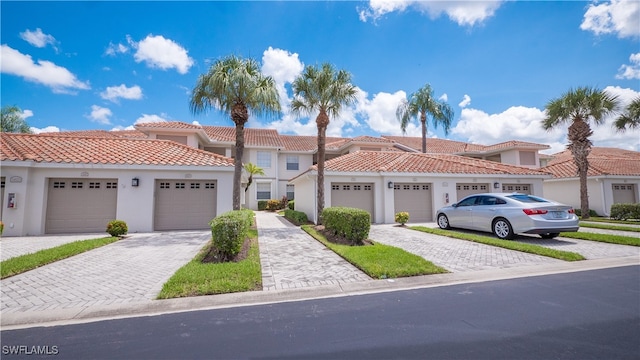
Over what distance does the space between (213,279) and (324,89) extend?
9776mm

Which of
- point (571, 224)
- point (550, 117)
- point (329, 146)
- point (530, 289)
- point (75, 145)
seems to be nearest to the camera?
point (530, 289)

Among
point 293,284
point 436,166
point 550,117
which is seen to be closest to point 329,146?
point 436,166

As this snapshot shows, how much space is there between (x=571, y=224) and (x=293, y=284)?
941cm

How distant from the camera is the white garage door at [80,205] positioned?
12.0 meters

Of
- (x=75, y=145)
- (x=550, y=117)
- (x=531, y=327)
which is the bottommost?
(x=531, y=327)

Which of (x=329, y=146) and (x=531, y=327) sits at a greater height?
(x=329, y=146)

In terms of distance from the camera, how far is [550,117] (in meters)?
18.0

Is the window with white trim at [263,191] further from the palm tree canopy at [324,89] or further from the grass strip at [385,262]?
the grass strip at [385,262]

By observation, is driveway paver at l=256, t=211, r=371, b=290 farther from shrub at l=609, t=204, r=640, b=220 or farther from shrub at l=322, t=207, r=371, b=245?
shrub at l=609, t=204, r=640, b=220

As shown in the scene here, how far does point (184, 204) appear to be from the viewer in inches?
519

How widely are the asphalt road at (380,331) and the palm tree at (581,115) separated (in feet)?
56.4

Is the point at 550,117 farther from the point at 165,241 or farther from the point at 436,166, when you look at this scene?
the point at 165,241

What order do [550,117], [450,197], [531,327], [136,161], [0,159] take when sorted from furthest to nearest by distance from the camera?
[550,117], [450,197], [136,161], [0,159], [531,327]

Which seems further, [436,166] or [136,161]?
[436,166]
